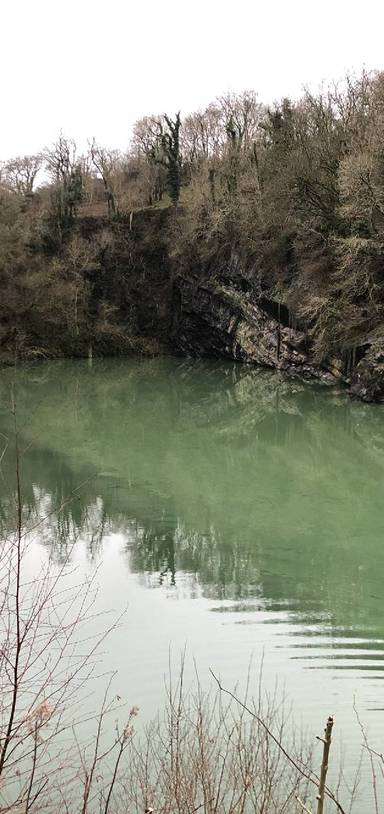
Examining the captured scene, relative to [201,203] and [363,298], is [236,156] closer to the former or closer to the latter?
[201,203]

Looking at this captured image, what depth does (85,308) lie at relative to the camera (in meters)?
44.8

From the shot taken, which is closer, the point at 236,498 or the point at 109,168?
the point at 236,498

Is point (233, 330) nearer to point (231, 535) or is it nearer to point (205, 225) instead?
point (205, 225)

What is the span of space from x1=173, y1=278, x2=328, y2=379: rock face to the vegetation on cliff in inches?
43.8

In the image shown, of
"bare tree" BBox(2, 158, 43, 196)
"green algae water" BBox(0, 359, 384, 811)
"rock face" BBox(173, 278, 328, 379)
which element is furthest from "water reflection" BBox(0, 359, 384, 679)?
"bare tree" BBox(2, 158, 43, 196)

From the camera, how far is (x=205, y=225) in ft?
129

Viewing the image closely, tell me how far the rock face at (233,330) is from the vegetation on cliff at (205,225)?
3.65 feet

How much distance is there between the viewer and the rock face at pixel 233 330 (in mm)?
34000

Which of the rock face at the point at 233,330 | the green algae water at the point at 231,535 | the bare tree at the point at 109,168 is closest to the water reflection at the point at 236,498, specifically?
the green algae water at the point at 231,535

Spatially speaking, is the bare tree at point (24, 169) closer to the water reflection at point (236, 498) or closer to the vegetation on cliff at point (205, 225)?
the vegetation on cliff at point (205, 225)

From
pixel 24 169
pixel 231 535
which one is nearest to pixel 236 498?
pixel 231 535

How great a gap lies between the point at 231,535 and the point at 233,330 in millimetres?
27820

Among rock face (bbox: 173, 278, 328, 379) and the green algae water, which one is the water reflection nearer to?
the green algae water

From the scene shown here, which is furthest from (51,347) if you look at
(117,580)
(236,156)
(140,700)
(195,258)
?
(140,700)
